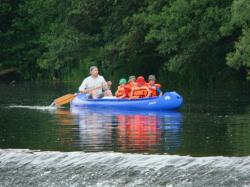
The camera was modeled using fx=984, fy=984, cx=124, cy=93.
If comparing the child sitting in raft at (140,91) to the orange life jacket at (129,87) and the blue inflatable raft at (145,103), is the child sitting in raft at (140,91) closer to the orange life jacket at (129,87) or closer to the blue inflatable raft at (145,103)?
the orange life jacket at (129,87)

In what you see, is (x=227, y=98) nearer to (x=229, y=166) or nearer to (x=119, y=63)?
(x=119, y=63)

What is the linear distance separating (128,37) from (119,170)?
31.0m

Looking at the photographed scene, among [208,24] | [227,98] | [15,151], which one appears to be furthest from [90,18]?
[15,151]

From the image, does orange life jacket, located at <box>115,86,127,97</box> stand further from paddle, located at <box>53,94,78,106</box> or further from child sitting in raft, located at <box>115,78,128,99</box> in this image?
paddle, located at <box>53,94,78,106</box>

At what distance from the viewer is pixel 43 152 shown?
17.2m

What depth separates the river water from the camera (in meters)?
15.2

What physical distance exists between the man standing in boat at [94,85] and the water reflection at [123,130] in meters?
1.53

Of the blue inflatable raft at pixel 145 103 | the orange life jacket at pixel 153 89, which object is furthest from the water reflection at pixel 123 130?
the orange life jacket at pixel 153 89

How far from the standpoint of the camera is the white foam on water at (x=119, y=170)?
14.9m

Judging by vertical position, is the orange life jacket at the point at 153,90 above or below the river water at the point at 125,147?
above

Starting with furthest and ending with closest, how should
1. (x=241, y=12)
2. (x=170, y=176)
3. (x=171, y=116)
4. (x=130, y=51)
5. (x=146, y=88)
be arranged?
(x=130, y=51)
(x=241, y=12)
(x=146, y=88)
(x=171, y=116)
(x=170, y=176)

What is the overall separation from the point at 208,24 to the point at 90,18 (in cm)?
1164

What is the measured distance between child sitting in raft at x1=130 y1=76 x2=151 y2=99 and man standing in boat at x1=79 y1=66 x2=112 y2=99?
1.54m

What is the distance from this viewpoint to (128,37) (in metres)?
46.4
